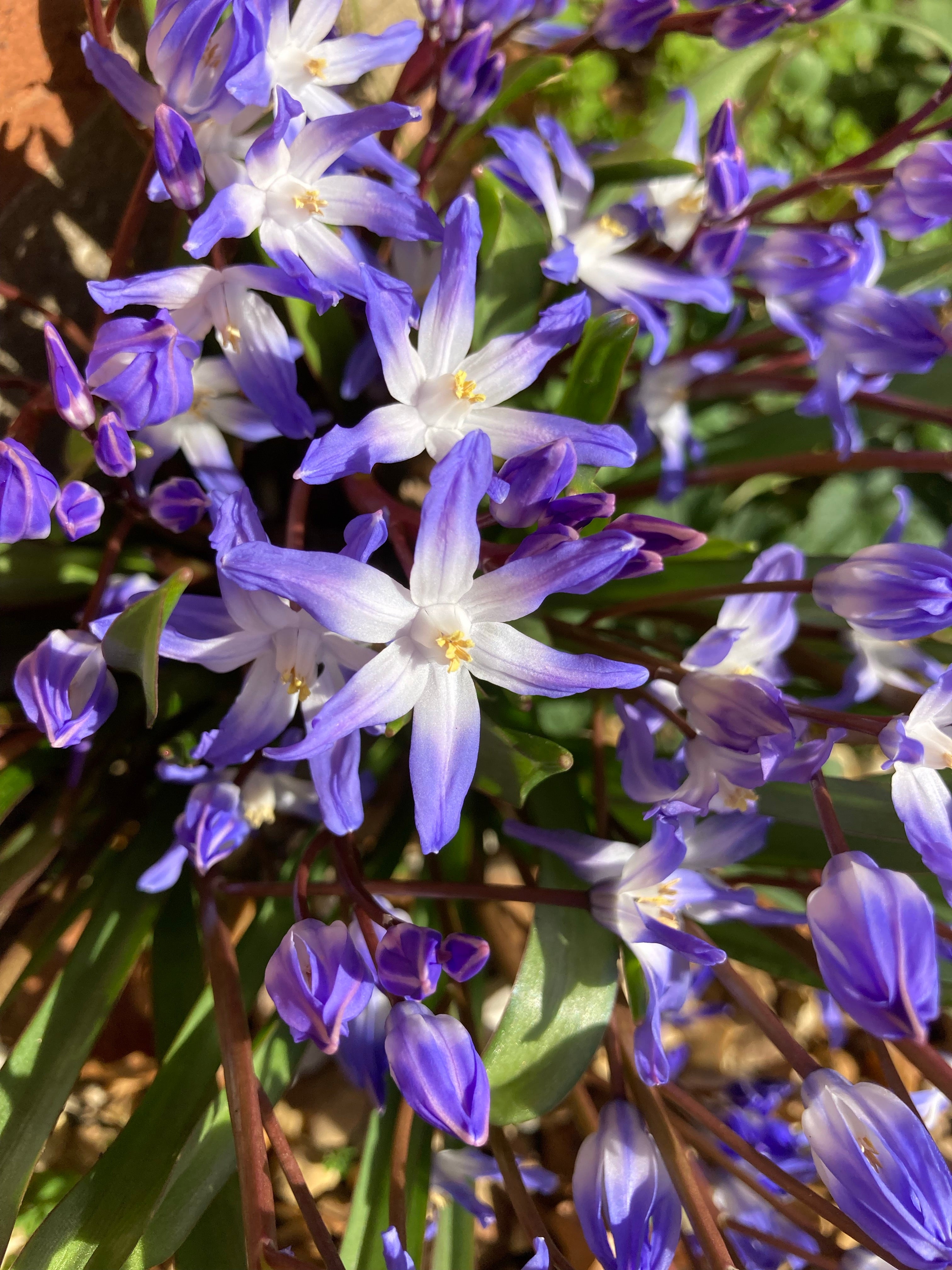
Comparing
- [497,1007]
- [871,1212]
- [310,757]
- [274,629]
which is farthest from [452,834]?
[497,1007]

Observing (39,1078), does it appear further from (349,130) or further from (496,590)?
(349,130)

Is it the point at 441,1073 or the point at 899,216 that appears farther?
the point at 899,216

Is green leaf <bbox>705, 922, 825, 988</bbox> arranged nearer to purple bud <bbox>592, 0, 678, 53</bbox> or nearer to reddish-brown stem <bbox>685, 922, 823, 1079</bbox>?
reddish-brown stem <bbox>685, 922, 823, 1079</bbox>

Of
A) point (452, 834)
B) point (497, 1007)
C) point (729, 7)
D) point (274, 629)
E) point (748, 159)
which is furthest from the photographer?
point (748, 159)

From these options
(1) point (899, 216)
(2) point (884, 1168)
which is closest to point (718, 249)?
(1) point (899, 216)

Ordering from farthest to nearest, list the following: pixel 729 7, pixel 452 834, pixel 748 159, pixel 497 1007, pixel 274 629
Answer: pixel 748 159 → pixel 497 1007 → pixel 729 7 → pixel 274 629 → pixel 452 834

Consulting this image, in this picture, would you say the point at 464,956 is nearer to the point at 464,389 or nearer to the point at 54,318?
the point at 464,389

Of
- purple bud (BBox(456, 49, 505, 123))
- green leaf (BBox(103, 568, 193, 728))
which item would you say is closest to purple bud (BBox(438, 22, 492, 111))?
purple bud (BBox(456, 49, 505, 123))
